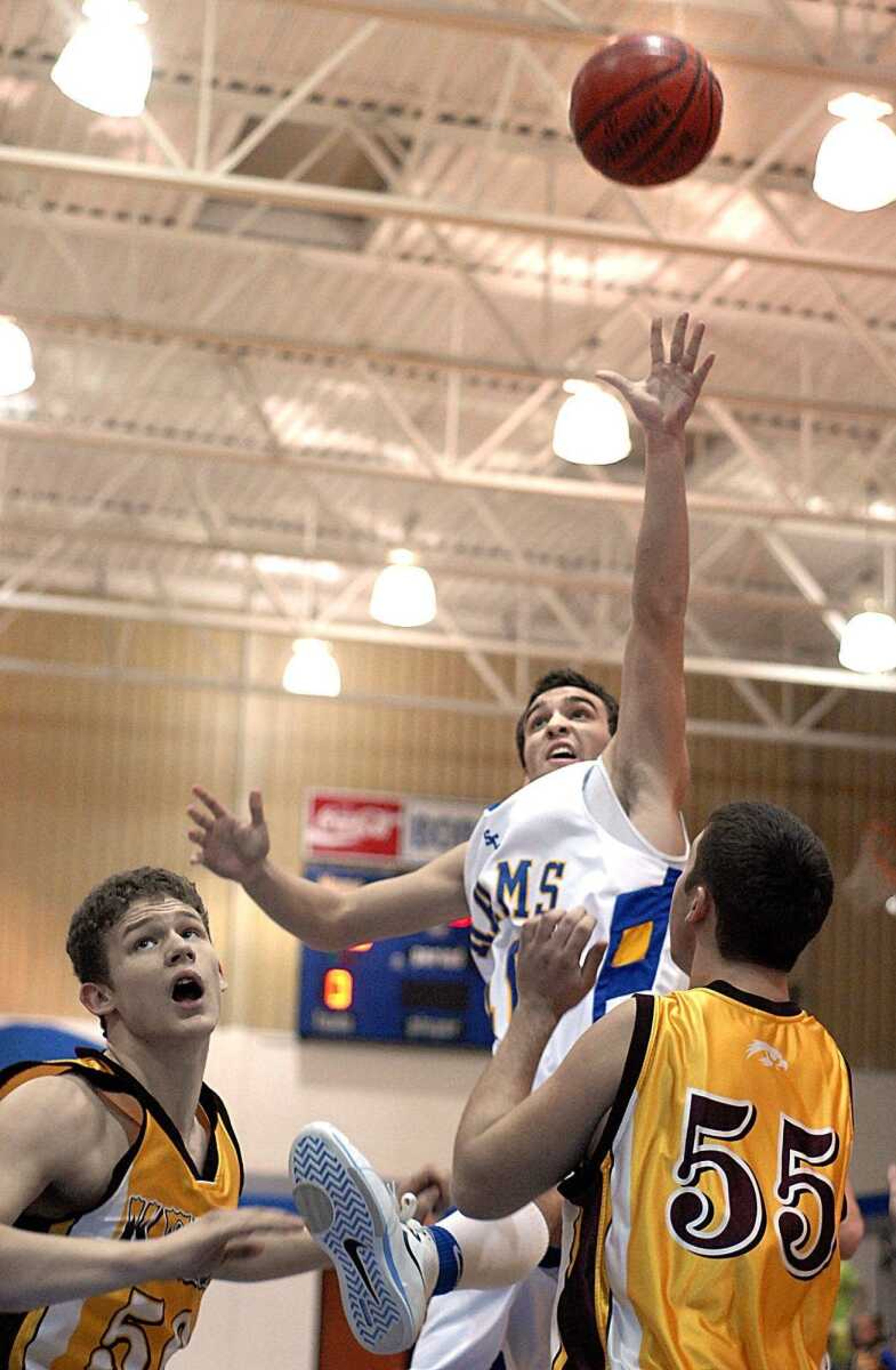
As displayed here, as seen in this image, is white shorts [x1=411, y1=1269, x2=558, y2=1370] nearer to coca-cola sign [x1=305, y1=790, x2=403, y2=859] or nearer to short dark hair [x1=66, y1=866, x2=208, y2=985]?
short dark hair [x1=66, y1=866, x2=208, y2=985]

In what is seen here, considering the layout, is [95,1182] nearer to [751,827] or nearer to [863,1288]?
[751,827]

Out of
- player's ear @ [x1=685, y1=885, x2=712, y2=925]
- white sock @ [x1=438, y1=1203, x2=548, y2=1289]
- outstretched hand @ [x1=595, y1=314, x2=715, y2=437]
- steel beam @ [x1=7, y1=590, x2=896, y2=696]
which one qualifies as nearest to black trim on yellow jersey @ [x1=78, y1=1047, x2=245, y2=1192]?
white sock @ [x1=438, y1=1203, x2=548, y2=1289]

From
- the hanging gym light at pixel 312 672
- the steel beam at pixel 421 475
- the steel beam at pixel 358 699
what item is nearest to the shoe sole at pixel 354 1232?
the steel beam at pixel 421 475

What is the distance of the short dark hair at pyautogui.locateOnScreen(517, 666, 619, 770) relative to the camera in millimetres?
5070

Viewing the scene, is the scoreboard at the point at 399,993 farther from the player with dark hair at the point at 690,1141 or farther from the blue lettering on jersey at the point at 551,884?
the player with dark hair at the point at 690,1141

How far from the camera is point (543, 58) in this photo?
10695 millimetres

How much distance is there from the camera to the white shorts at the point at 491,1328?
4250 millimetres

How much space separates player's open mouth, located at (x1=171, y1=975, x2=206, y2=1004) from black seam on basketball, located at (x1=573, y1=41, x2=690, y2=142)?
3.64m

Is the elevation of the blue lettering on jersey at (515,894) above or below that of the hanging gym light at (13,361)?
below

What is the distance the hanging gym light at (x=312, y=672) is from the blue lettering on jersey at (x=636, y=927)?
36.5 feet

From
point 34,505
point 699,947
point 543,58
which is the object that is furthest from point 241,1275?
point 34,505

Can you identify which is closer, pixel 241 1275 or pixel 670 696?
pixel 241 1275

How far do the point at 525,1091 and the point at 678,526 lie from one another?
4.37 ft

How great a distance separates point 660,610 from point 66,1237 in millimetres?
1693
